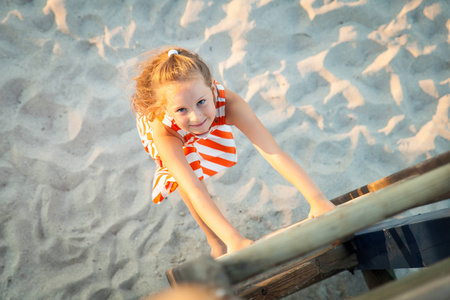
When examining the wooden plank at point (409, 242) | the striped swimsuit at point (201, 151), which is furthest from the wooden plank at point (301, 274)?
the striped swimsuit at point (201, 151)

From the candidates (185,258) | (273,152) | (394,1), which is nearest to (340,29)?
(394,1)

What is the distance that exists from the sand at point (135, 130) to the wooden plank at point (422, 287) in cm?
134

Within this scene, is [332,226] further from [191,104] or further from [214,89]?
[214,89]

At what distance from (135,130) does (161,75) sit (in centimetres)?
103

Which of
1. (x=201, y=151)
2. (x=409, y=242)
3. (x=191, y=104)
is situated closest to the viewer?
(x=409, y=242)

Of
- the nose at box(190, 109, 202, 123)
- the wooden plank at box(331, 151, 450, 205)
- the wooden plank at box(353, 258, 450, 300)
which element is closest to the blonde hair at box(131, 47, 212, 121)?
the nose at box(190, 109, 202, 123)

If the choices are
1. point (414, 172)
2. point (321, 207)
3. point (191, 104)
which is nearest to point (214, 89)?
point (191, 104)

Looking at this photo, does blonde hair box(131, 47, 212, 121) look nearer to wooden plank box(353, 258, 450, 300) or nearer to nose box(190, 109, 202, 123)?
nose box(190, 109, 202, 123)

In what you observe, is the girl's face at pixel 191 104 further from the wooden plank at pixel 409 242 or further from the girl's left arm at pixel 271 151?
the wooden plank at pixel 409 242

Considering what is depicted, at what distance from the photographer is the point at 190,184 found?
1.25 m

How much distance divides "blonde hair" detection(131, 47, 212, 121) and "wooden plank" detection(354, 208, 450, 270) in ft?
2.77

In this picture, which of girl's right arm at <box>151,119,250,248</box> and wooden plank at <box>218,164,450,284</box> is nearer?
wooden plank at <box>218,164,450,284</box>

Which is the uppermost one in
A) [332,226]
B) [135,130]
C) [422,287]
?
[135,130]

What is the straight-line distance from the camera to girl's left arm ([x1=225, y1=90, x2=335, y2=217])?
3.97 ft
